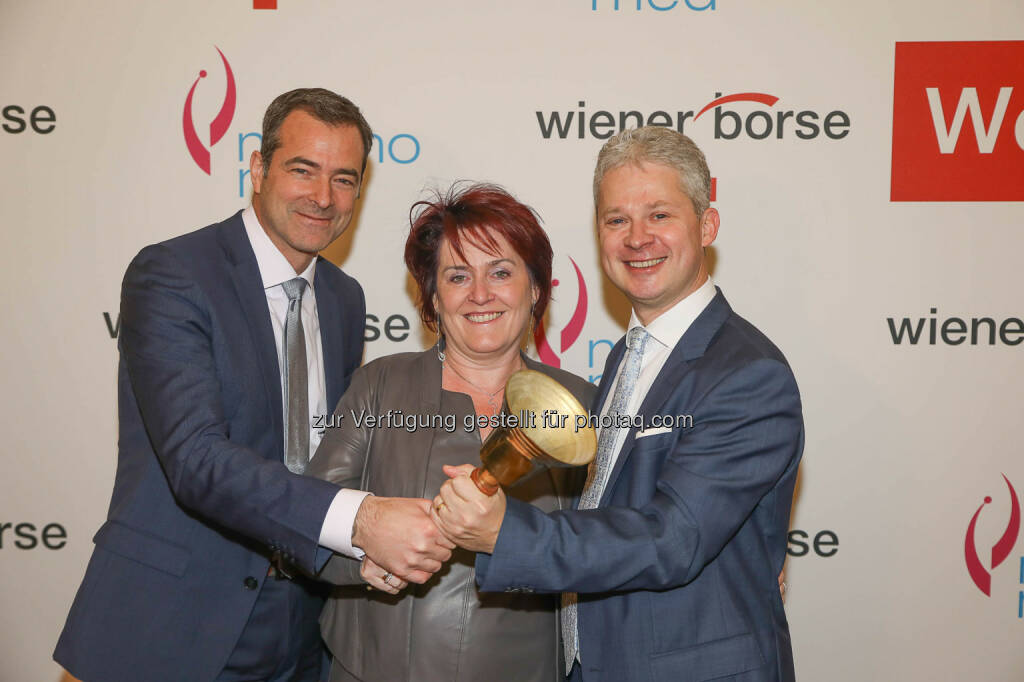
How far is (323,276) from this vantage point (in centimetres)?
312

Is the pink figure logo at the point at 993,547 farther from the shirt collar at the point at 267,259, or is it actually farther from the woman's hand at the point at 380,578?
the shirt collar at the point at 267,259

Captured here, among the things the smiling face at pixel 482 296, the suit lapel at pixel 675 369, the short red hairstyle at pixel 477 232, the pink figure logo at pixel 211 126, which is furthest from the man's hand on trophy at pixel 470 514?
the pink figure logo at pixel 211 126

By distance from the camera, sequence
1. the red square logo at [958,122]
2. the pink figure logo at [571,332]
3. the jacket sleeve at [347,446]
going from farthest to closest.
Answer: the pink figure logo at [571,332]
the red square logo at [958,122]
the jacket sleeve at [347,446]

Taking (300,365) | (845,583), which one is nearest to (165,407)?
(300,365)

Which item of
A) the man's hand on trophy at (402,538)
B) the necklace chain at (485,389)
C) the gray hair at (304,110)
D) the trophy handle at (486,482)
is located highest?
the gray hair at (304,110)

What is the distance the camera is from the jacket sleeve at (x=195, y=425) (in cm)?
224

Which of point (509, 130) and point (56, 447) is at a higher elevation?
point (509, 130)

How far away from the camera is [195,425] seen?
235 cm

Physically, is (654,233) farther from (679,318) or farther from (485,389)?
(485,389)

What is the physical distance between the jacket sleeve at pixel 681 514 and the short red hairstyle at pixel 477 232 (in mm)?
825

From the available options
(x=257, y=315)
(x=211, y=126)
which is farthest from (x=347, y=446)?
(x=211, y=126)

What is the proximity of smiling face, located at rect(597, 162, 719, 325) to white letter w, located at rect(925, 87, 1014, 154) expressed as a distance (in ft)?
6.90

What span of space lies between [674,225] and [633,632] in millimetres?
1217

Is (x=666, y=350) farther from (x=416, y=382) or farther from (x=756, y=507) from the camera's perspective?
(x=416, y=382)
